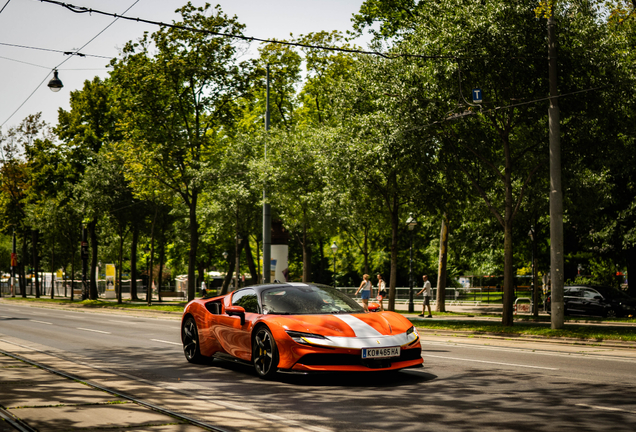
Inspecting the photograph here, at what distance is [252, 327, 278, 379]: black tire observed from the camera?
30.4ft

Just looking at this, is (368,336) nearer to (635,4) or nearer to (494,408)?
(494,408)

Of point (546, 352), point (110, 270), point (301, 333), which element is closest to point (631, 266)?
point (546, 352)

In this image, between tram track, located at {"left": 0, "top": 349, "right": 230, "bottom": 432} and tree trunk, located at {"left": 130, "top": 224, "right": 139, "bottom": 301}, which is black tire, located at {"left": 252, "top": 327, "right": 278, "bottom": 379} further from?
tree trunk, located at {"left": 130, "top": 224, "right": 139, "bottom": 301}

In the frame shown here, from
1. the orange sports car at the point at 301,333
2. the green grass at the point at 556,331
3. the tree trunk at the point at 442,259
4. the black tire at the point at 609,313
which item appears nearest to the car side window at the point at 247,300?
the orange sports car at the point at 301,333

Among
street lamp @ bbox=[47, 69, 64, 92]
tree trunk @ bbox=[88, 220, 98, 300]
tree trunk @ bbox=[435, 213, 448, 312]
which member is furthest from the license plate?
tree trunk @ bbox=[88, 220, 98, 300]

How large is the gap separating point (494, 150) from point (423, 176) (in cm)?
Answer: 245

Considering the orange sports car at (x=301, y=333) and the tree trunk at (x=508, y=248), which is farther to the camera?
the tree trunk at (x=508, y=248)

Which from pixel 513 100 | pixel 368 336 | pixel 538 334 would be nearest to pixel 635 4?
pixel 513 100

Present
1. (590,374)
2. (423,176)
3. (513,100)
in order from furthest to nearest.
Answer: (423,176), (513,100), (590,374)

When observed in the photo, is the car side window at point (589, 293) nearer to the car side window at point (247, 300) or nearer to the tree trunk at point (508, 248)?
the tree trunk at point (508, 248)

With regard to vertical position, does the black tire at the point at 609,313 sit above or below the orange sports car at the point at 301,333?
below

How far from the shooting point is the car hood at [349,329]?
346 inches

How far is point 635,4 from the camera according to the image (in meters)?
18.2

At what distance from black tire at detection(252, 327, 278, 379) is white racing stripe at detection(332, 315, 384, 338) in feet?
3.27
